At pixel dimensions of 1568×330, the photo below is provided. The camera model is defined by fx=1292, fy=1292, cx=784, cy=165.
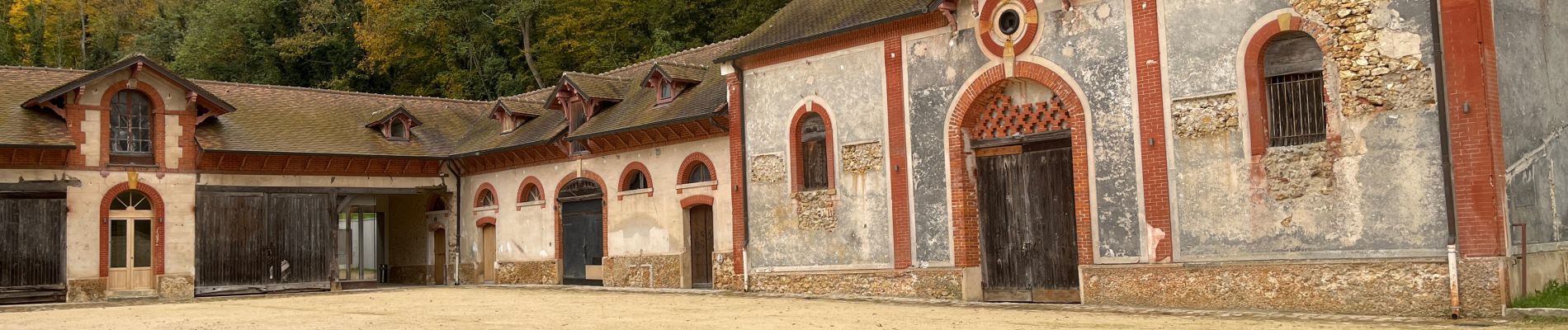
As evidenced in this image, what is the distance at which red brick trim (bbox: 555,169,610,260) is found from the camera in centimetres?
2633

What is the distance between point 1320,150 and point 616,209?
15.1 metres

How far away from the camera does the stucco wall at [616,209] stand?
2345 cm

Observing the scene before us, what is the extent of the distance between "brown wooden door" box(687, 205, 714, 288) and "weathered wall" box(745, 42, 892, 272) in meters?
2.82

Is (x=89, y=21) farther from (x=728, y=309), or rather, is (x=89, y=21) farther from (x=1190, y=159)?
(x=1190, y=159)

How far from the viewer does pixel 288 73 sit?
161 ft

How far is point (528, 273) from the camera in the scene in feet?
93.8

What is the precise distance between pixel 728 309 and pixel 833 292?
3.42 m

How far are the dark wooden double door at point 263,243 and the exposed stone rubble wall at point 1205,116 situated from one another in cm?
1940

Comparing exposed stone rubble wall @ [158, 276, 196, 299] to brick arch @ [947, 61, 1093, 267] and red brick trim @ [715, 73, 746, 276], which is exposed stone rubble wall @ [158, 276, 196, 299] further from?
brick arch @ [947, 61, 1093, 267]

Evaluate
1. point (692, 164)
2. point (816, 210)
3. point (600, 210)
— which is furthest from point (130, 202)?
point (816, 210)

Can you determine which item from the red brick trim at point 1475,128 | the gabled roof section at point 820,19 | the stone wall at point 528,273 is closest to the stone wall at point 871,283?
the gabled roof section at point 820,19

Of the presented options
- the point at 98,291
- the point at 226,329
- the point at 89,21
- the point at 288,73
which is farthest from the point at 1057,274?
the point at 89,21

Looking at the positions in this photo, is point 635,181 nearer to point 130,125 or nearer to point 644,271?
point 644,271

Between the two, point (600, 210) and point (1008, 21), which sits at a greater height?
point (1008, 21)
